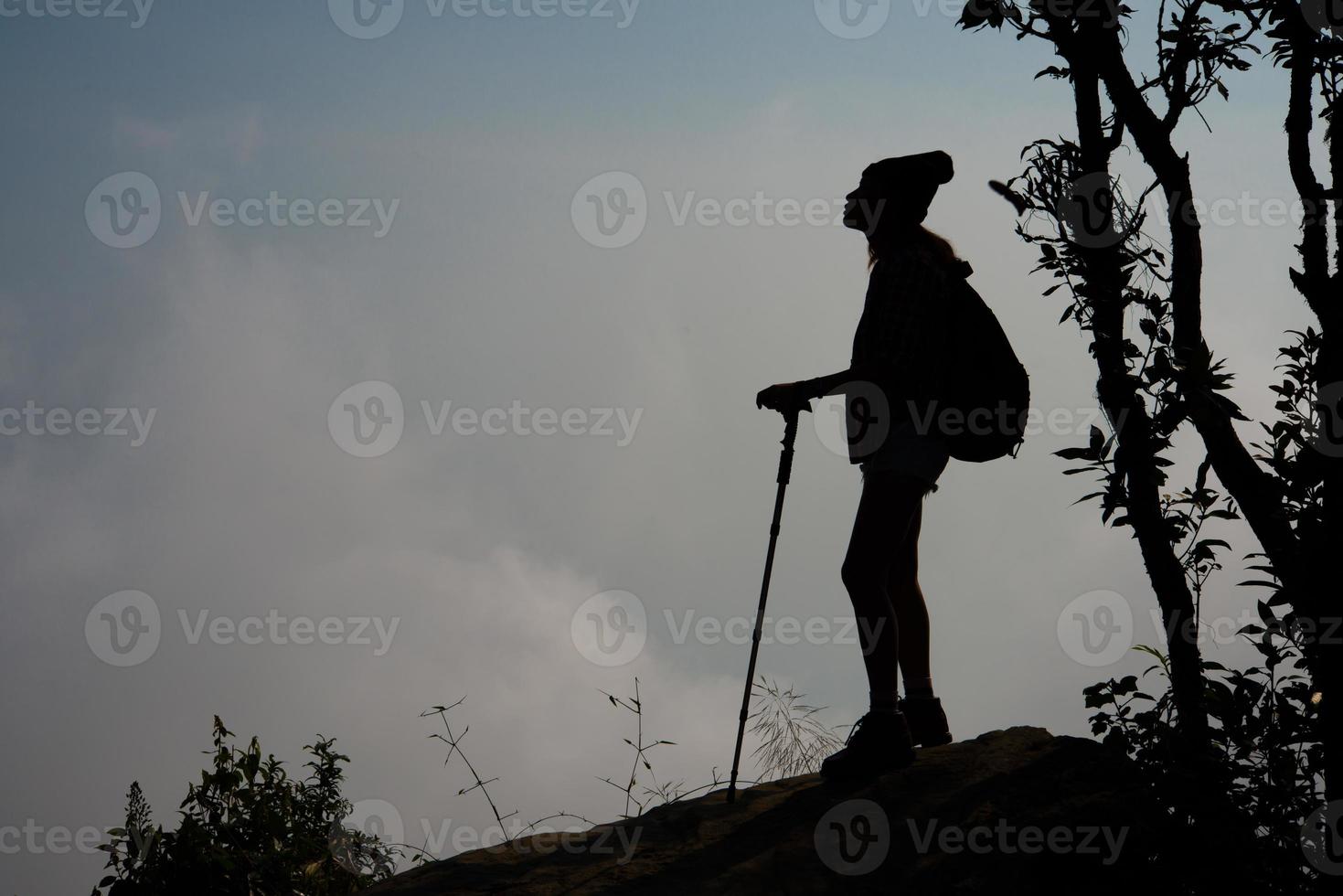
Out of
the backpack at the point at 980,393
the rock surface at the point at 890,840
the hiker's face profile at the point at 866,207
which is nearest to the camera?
the rock surface at the point at 890,840

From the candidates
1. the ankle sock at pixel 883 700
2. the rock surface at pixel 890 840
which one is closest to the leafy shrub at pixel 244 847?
the rock surface at pixel 890 840

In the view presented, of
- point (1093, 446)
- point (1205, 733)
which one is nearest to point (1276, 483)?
point (1093, 446)

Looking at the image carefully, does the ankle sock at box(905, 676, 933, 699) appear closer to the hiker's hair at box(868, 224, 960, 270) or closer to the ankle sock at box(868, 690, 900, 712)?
the ankle sock at box(868, 690, 900, 712)

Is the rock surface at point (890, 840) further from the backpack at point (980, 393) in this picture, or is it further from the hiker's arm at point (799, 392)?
the hiker's arm at point (799, 392)

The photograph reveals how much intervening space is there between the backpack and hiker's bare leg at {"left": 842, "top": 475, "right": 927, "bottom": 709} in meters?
0.32

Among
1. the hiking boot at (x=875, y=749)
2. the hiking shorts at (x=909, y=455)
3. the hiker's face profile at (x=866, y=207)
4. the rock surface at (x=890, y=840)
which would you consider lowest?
the rock surface at (x=890, y=840)

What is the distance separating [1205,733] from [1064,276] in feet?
6.09

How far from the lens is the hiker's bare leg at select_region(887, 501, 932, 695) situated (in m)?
4.77

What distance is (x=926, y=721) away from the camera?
4.84 metres

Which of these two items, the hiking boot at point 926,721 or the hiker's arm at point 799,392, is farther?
the hiking boot at point 926,721

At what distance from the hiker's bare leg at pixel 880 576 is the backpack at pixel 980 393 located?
1.05ft

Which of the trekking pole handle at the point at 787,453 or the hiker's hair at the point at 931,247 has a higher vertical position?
the hiker's hair at the point at 931,247

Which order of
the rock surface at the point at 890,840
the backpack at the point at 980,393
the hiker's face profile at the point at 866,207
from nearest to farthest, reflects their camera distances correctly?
the rock surface at the point at 890,840 → the backpack at the point at 980,393 → the hiker's face profile at the point at 866,207

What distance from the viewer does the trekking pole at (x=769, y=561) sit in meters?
4.65
